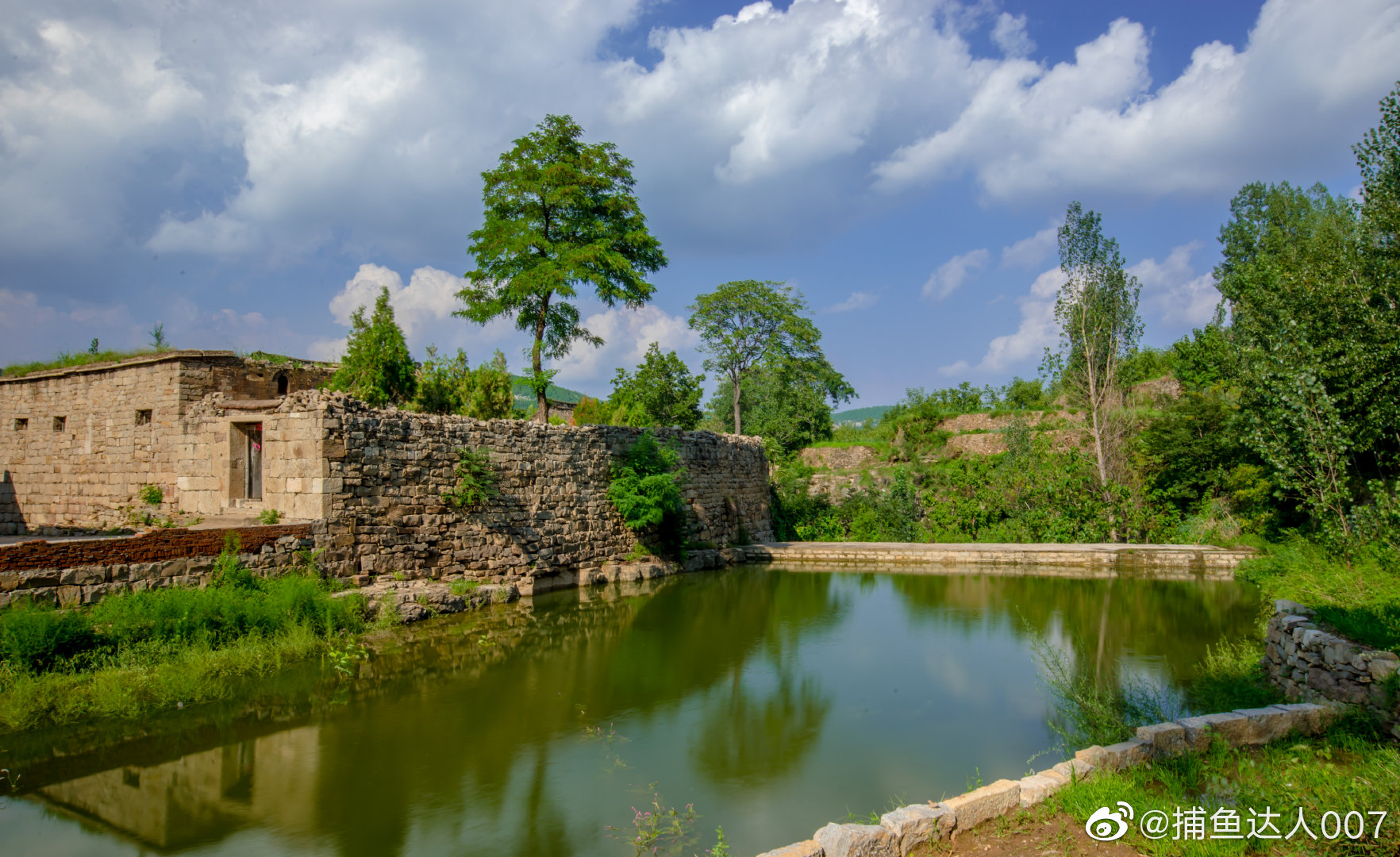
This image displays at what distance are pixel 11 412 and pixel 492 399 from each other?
9.22 meters

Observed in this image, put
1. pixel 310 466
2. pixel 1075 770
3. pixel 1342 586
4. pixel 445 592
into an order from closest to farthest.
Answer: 1. pixel 1075 770
2. pixel 1342 586
3. pixel 310 466
4. pixel 445 592

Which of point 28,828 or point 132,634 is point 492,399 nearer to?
point 132,634

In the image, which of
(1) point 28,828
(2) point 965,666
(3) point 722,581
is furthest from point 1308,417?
(1) point 28,828

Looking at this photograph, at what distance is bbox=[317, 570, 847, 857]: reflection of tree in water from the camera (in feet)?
16.5

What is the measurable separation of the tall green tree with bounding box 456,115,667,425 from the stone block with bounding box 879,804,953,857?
12.2m

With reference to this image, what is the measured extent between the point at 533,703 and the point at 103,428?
11234mm

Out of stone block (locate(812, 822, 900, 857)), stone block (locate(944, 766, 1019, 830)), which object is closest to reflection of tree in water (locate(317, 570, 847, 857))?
A: stone block (locate(812, 822, 900, 857))

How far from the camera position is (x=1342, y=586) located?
26.3ft

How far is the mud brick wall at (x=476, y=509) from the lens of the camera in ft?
33.3

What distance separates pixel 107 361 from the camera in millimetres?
13453

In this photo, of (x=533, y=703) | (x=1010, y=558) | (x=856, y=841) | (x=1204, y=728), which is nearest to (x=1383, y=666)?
(x=1204, y=728)

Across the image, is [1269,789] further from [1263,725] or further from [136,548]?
[136,548]

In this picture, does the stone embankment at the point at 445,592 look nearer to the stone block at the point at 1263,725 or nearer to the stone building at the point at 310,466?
the stone building at the point at 310,466

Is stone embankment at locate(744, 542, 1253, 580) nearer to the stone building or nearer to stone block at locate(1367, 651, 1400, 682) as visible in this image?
the stone building
